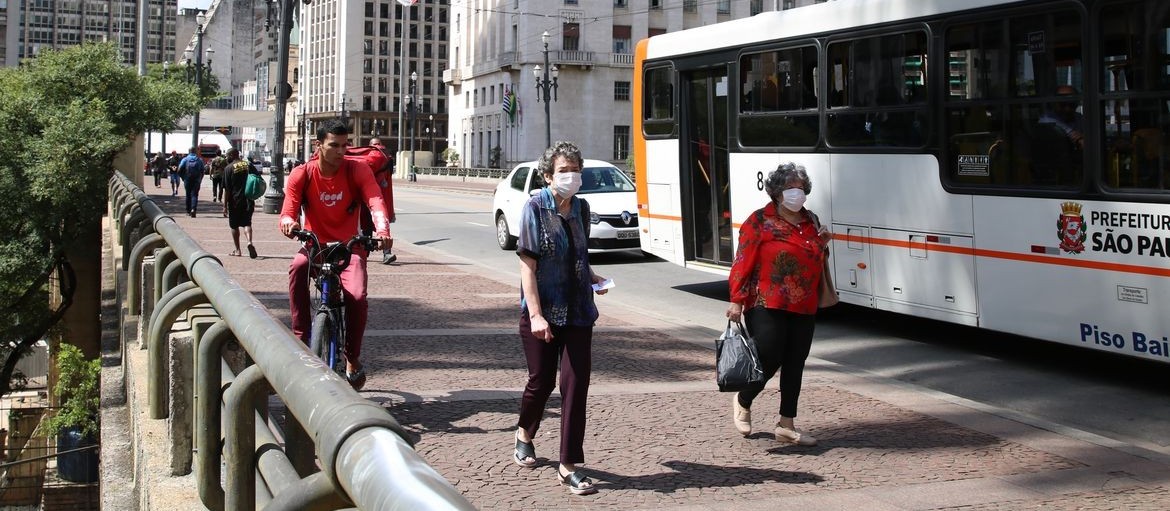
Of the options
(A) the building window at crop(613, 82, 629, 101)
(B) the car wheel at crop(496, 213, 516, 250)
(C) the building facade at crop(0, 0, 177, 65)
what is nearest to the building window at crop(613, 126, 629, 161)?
(A) the building window at crop(613, 82, 629, 101)

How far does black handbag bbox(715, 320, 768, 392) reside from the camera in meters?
7.12

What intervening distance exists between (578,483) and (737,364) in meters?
1.37

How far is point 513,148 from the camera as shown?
91.5m

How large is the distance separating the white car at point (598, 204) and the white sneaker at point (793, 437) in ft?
35.9

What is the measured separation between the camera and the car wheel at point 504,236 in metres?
22.7

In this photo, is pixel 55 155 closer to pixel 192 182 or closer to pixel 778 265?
pixel 192 182

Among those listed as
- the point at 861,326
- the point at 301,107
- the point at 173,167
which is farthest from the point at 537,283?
the point at 301,107

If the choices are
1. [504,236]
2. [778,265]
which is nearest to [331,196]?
[778,265]

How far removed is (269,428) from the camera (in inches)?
139

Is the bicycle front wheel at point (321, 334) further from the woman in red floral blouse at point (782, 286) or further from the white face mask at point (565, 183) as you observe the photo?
the woman in red floral blouse at point (782, 286)

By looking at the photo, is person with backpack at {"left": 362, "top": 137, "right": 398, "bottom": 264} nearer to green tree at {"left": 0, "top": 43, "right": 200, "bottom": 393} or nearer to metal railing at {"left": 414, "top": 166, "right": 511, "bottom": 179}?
green tree at {"left": 0, "top": 43, "right": 200, "bottom": 393}

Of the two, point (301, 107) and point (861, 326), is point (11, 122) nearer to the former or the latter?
point (861, 326)

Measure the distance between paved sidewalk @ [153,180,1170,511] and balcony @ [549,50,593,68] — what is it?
7563 cm

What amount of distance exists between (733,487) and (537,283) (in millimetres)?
1470
